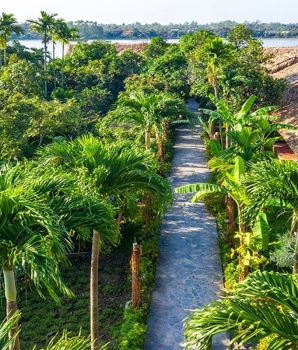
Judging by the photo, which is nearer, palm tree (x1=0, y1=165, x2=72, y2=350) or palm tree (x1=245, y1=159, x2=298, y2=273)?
palm tree (x1=0, y1=165, x2=72, y2=350)

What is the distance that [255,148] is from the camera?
1118 centimetres

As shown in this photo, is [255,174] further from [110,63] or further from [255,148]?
[110,63]

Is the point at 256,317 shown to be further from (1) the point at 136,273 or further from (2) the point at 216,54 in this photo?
Answer: (2) the point at 216,54

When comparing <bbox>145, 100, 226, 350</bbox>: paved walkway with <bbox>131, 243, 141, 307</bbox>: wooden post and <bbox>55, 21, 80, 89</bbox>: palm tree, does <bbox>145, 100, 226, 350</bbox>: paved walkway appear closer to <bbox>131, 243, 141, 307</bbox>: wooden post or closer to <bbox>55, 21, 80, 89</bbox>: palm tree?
<bbox>131, 243, 141, 307</bbox>: wooden post

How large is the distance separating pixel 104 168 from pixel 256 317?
10.6ft

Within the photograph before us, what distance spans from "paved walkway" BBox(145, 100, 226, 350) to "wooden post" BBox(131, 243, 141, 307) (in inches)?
20.9

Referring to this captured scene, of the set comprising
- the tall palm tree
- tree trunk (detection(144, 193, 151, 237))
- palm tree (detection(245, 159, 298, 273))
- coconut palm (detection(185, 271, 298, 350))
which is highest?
the tall palm tree

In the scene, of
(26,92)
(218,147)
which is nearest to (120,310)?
(218,147)

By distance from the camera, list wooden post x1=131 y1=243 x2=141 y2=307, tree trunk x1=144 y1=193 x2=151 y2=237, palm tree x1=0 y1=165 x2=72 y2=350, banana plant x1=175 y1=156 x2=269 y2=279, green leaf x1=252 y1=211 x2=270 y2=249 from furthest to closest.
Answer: tree trunk x1=144 y1=193 x2=151 y2=237 → wooden post x1=131 y1=243 x2=141 y2=307 → banana plant x1=175 y1=156 x2=269 y2=279 → green leaf x1=252 y1=211 x2=270 y2=249 → palm tree x1=0 y1=165 x2=72 y2=350

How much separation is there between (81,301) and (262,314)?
6.50m

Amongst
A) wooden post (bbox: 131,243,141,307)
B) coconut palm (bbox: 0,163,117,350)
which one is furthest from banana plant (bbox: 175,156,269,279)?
coconut palm (bbox: 0,163,117,350)

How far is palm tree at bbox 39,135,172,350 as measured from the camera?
6453mm

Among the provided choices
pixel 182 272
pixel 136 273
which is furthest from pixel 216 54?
pixel 136 273

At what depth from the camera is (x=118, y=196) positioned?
7234 millimetres
